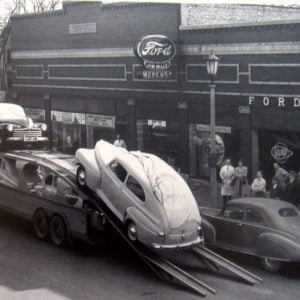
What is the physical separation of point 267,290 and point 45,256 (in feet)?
17.6

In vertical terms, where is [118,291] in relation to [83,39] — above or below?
below

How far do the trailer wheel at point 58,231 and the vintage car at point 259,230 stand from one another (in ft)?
11.5

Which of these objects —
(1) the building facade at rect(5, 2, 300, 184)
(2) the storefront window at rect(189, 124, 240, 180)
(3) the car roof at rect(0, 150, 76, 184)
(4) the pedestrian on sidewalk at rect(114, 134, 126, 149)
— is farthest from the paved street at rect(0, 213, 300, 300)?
(4) the pedestrian on sidewalk at rect(114, 134, 126, 149)

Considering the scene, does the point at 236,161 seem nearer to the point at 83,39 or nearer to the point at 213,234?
the point at 213,234

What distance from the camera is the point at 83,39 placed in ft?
95.6

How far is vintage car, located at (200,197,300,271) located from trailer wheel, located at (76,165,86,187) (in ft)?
10.5

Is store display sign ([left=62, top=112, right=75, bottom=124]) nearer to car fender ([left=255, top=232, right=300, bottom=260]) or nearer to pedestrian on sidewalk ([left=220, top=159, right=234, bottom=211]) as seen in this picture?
pedestrian on sidewalk ([left=220, top=159, right=234, bottom=211])

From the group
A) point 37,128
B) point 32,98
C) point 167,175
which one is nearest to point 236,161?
point 37,128

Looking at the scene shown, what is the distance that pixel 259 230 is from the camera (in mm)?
13133

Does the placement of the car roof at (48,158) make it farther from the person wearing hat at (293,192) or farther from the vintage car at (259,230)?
the person wearing hat at (293,192)

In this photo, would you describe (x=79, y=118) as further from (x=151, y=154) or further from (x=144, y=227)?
(x=144, y=227)

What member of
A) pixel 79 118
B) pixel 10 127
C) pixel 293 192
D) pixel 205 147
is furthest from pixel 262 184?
pixel 79 118

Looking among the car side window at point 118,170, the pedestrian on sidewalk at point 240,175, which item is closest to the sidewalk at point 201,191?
the pedestrian on sidewalk at point 240,175

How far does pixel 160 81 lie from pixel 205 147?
3583mm
